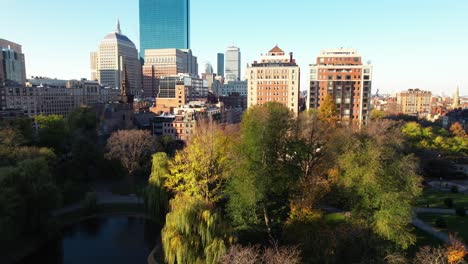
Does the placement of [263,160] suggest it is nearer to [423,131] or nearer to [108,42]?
[423,131]

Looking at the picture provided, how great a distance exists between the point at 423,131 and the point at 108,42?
18516 cm

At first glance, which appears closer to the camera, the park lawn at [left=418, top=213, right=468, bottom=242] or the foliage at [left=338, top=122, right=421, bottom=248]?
the foliage at [left=338, top=122, right=421, bottom=248]

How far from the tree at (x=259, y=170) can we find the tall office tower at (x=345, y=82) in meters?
56.7

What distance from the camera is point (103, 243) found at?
34.9 m

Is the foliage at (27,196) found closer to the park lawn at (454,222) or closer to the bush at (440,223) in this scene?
the bush at (440,223)

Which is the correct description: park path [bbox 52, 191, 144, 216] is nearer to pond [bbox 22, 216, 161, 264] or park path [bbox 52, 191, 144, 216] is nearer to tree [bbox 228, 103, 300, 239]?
pond [bbox 22, 216, 161, 264]

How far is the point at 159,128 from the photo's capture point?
83.0 metres

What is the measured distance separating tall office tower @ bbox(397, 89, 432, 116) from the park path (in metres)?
156

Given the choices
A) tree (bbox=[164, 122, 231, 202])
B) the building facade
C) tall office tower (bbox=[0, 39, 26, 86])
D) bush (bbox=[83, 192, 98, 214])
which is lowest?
bush (bbox=[83, 192, 98, 214])

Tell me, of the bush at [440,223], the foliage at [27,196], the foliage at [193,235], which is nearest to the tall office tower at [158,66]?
the foliage at [27,196]

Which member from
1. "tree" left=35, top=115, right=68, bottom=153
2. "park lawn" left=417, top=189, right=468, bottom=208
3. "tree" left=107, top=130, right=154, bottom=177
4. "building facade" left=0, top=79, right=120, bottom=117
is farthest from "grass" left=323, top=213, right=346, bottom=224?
"building facade" left=0, top=79, right=120, bottom=117

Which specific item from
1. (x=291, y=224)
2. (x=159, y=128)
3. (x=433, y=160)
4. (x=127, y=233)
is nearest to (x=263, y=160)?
(x=291, y=224)

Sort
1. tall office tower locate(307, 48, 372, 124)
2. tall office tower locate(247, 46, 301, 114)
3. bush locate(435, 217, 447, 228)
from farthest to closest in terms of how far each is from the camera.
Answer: tall office tower locate(247, 46, 301, 114)
tall office tower locate(307, 48, 372, 124)
bush locate(435, 217, 447, 228)

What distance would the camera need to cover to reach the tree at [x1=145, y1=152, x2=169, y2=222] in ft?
120
